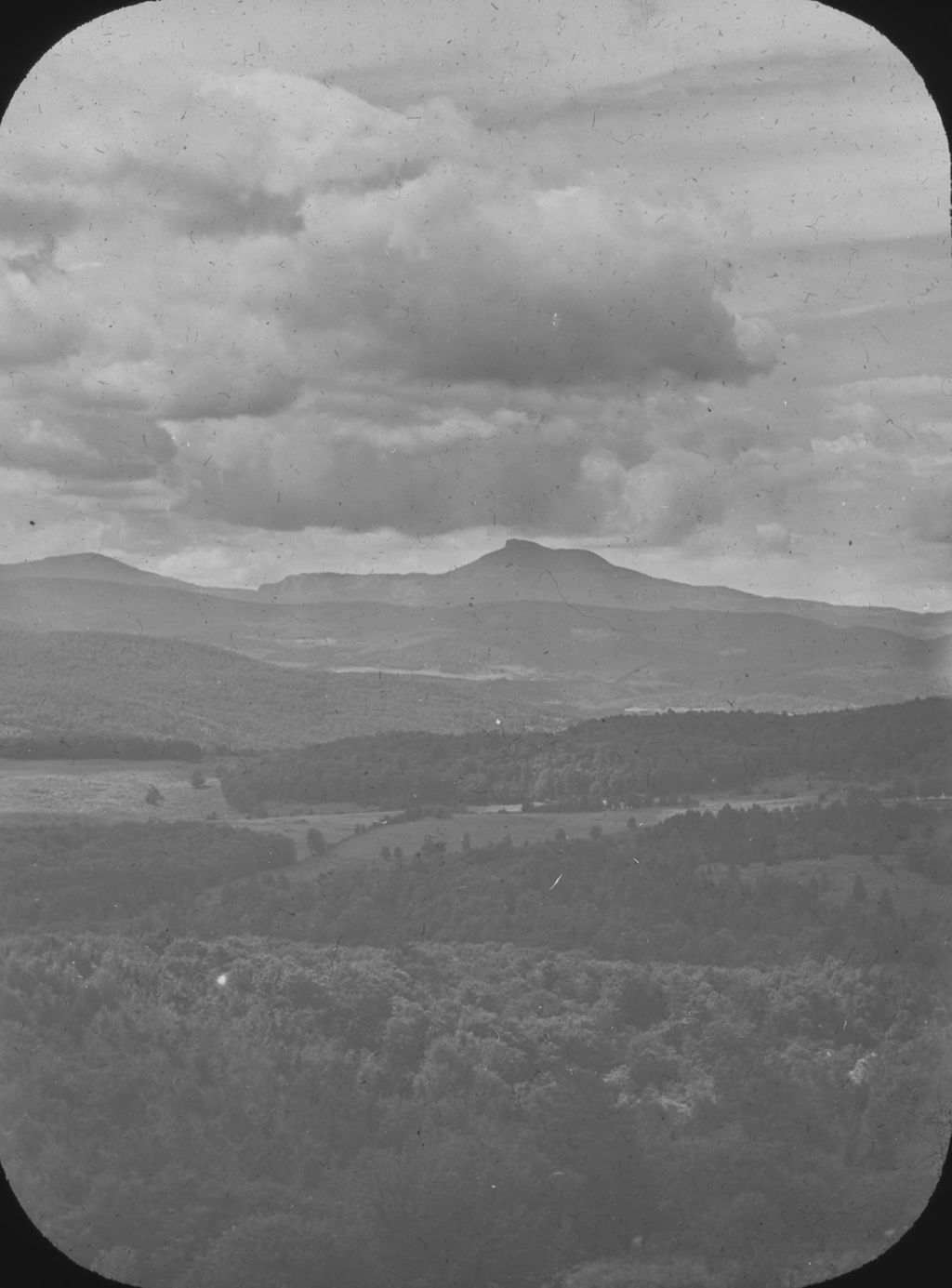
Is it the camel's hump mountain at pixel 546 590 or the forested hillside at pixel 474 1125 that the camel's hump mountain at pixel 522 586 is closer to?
the camel's hump mountain at pixel 546 590

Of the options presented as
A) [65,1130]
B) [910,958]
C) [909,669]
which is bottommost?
[65,1130]

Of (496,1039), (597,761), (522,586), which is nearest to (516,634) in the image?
(522,586)

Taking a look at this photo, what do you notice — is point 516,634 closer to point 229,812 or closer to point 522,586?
point 522,586

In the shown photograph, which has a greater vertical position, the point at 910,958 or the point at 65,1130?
the point at 910,958

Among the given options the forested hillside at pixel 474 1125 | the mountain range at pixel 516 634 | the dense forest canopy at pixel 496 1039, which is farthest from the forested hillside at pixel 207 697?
the forested hillside at pixel 474 1125

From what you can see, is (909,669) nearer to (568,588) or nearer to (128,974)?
(568,588)

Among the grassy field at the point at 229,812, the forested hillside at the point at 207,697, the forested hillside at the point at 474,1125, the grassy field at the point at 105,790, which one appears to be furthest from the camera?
the grassy field at the point at 105,790

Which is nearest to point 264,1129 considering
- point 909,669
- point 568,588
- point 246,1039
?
point 246,1039
